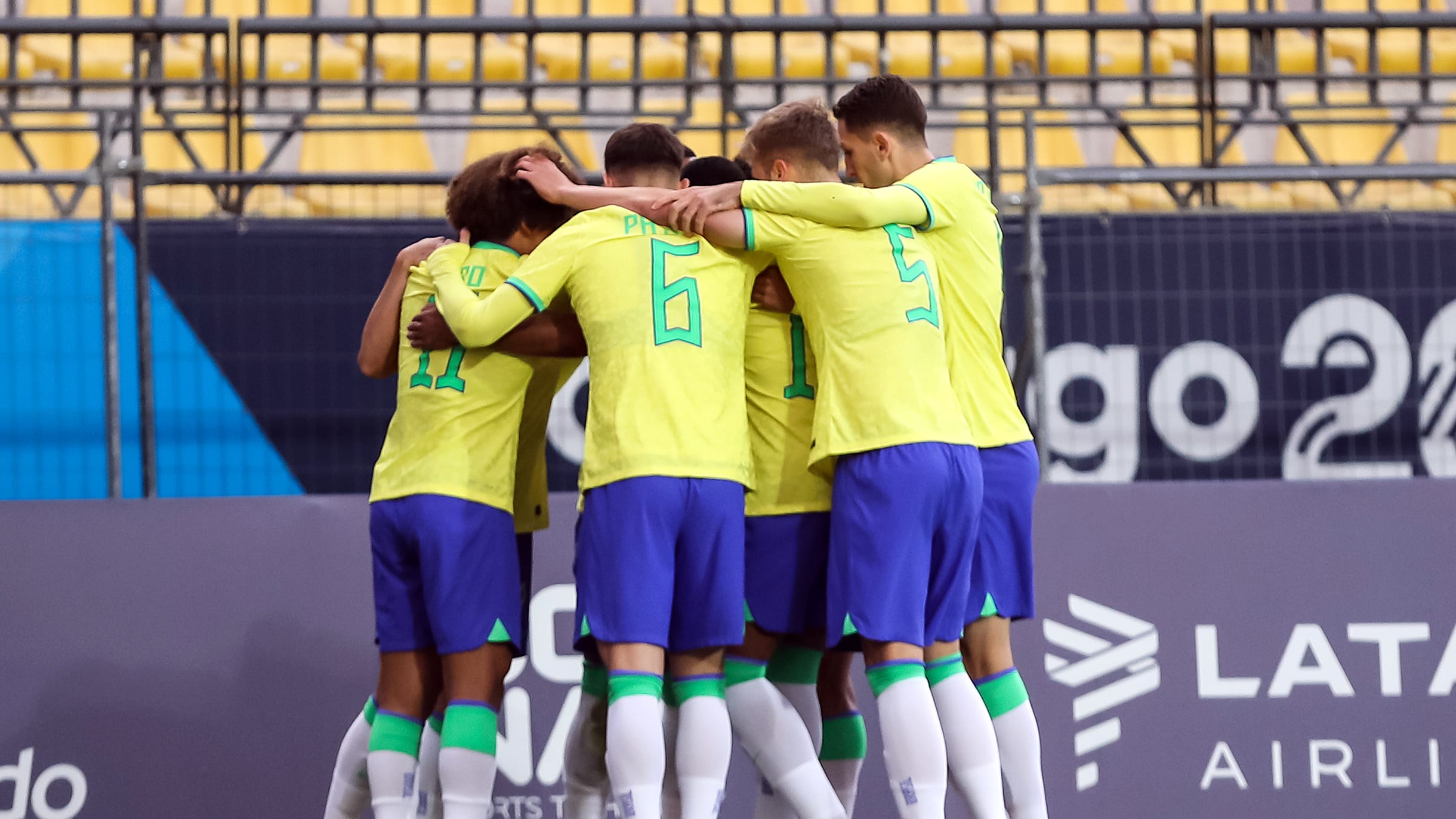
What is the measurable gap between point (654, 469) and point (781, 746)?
2.58 feet

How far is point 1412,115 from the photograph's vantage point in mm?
8500

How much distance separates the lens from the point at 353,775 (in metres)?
4.15

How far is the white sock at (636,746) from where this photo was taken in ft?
11.7

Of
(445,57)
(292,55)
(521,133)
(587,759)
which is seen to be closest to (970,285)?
(587,759)

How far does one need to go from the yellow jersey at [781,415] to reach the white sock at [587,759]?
726 mm

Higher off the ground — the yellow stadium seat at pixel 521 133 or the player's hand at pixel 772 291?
the yellow stadium seat at pixel 521 133

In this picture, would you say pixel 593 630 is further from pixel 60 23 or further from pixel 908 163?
pixel 60 23

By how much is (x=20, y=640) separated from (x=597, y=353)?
Answer: 2.67 m

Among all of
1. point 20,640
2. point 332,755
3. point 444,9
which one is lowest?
point 332,755

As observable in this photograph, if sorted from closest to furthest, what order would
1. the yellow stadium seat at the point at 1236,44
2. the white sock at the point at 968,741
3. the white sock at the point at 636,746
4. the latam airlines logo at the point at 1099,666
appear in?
the white sock at the point at 636,746 → the white sock at the point at 968,741 → the latam airlines logo at the point at 1099,666 → the yellow stadium seat at the point at 1236,44

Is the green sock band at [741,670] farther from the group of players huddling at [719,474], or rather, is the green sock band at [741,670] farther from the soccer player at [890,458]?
the soccer player at [890,458]

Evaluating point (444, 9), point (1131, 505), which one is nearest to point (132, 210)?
point (1131, 505)

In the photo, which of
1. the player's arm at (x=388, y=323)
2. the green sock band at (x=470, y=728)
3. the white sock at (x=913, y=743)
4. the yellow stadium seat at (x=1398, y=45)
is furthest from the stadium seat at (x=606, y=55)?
the white sock at (x=913, y=743)

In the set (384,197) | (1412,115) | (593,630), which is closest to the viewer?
(593,630)
